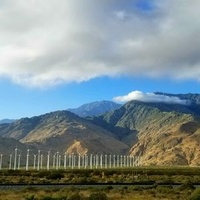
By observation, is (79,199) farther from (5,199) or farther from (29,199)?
(5,199)

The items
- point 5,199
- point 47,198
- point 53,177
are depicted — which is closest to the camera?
point 47,198

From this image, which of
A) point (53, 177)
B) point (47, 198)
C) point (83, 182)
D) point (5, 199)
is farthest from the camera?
point (53, 177)

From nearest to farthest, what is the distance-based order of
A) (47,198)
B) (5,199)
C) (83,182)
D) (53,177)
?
(47,198)
(5,199)
(83,182)
(53,177)

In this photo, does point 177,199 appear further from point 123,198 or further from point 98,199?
point 98,199

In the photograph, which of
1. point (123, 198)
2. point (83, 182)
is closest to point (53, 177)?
point (83, 182)

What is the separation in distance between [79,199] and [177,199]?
12494 millimetres

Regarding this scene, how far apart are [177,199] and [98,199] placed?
1060 cm

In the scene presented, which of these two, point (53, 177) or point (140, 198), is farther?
point (53, 177)

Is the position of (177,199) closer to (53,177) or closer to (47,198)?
(47,198)

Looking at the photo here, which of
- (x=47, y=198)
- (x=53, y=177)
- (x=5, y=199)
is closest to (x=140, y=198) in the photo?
(x=47, y=198)

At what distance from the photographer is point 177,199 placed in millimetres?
55031

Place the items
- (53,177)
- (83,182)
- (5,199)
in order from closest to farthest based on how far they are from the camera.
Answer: (5,199)
(83,182)
(53,177)

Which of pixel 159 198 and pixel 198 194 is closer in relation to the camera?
pixel 198 194

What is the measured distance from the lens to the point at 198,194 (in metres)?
51.7
